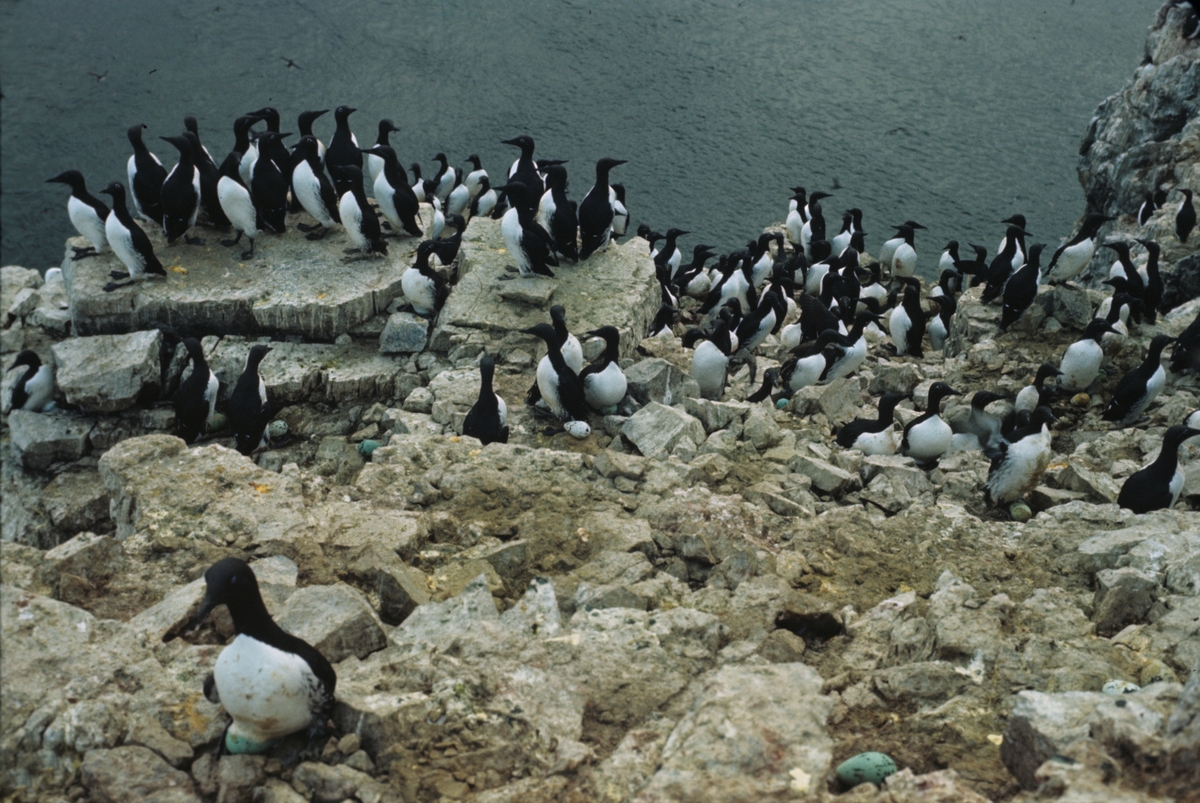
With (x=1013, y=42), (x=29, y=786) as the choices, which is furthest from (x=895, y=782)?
(x=1013, y=42)

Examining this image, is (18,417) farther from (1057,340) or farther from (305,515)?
(1057,340)

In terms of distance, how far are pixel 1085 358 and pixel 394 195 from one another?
7.61 m

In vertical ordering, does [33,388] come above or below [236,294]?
below

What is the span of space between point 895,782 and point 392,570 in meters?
2.67

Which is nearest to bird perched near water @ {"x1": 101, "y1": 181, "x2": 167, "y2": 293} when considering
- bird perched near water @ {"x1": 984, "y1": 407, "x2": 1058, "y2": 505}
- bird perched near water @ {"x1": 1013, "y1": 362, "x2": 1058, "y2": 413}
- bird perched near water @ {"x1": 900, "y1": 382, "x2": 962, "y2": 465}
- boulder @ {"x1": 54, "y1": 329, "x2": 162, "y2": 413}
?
boulder @ {"x1": 54, "y1": 329, "x2": 162, "y2": 413}

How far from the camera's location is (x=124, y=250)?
941 cm

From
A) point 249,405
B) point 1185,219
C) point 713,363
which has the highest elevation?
point 1185,219

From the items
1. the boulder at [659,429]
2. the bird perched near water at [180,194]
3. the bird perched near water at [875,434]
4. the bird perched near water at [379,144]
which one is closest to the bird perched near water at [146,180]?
the bird perched near water at [180,194]

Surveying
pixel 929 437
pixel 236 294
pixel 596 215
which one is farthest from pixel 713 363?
pixel 236 294

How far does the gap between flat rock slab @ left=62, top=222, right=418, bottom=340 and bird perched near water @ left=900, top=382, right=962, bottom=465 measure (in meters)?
5.37

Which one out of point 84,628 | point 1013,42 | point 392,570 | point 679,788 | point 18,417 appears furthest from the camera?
point 1013,42

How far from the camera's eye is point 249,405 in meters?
8.24

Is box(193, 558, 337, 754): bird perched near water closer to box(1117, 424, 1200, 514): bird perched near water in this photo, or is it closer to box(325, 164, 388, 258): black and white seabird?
box(1117, 424, 1200, 514): bird perched near water

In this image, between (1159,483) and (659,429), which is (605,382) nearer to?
(659,429)
